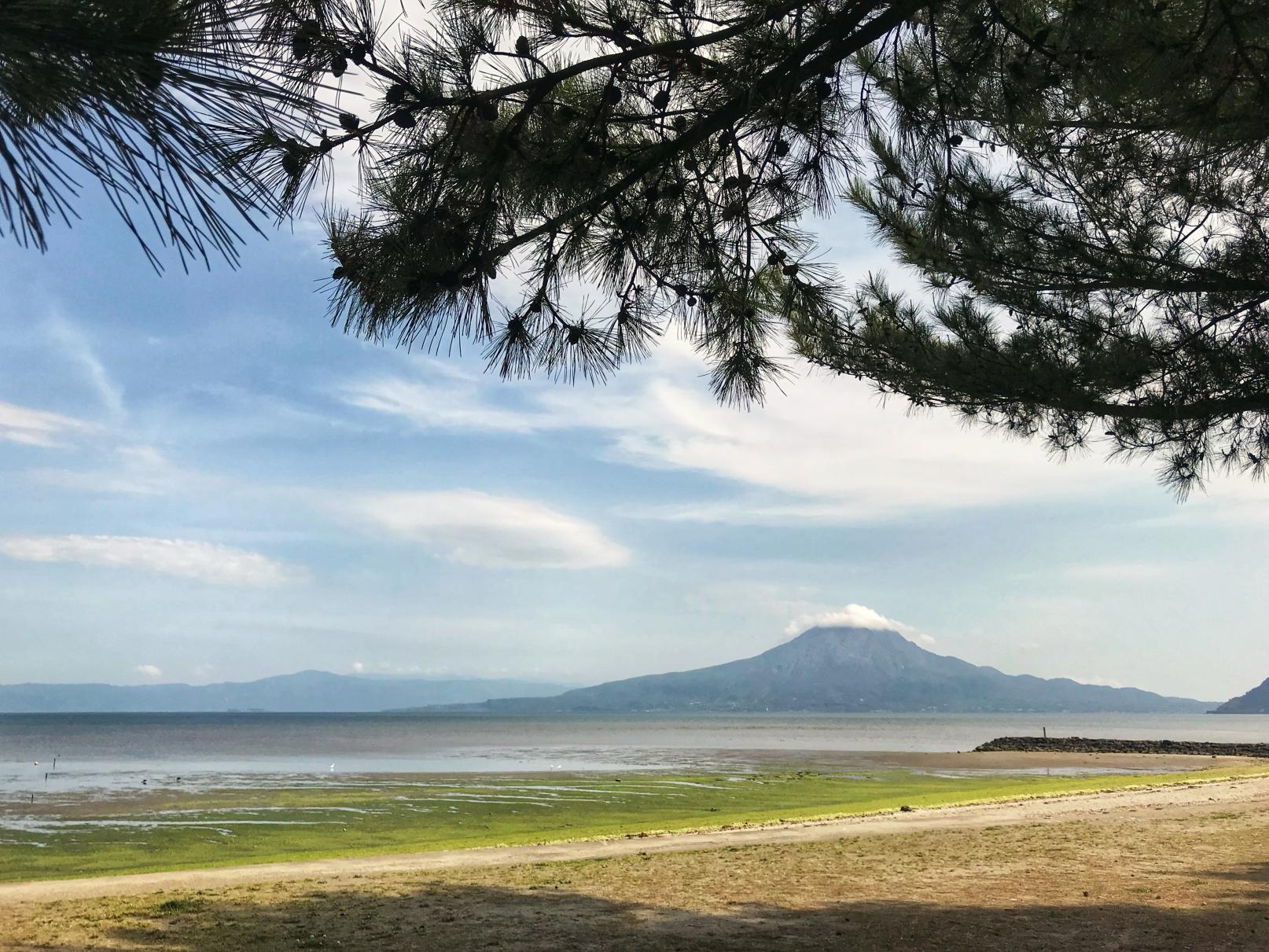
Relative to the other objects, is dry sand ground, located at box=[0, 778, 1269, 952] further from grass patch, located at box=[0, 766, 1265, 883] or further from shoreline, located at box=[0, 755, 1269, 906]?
grass patch, located at box=[0, 766, 1265, 883]

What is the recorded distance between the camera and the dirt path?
8430 mm

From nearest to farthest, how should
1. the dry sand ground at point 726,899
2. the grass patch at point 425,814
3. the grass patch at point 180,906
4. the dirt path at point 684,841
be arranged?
1. the dry sand ground at point 726,899
2. the grass patch at point 180,906
3. the dirt path at point 684,841
4. the grass patch at point 425,814

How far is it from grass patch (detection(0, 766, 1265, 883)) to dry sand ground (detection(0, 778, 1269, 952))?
124 inches

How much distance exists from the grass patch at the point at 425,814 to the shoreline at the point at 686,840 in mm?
1153

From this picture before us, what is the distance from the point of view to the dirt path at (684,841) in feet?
27.7

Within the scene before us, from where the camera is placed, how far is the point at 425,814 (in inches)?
718

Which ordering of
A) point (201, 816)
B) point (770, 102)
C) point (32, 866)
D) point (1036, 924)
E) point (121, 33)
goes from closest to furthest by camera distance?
point (121, 33) < point (770, 102) < point (1036, 924) < point (32, 866) < point (201, 816)

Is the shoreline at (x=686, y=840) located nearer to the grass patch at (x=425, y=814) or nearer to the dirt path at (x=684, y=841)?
the dirt path at (x=684, y=841)

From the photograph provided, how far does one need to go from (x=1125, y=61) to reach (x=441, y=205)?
3.04m

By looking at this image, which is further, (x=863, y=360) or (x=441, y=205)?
(x=863, y=360)

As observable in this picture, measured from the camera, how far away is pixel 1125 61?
4590 millimetres

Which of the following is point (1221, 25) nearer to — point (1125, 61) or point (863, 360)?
point (1125, 61)

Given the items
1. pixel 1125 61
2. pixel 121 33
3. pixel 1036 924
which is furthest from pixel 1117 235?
pixel 121 33

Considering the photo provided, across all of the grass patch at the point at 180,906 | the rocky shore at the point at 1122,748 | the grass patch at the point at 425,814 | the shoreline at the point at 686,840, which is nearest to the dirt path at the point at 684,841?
the shoreline at the point at 686,840
